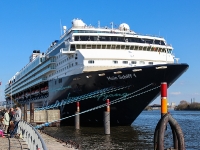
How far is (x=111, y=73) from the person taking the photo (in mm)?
23422

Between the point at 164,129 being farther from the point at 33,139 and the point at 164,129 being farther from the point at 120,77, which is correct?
the point at 120,77

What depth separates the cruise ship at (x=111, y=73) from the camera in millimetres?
23297

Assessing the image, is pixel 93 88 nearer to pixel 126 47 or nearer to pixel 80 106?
pixel 80 106

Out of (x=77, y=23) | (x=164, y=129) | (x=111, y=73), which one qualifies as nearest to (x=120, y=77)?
(x=111, y=73)

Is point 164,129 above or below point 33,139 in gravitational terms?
above

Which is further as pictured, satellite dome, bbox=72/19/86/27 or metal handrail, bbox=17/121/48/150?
satellite dome, bbox=72/19/86/27

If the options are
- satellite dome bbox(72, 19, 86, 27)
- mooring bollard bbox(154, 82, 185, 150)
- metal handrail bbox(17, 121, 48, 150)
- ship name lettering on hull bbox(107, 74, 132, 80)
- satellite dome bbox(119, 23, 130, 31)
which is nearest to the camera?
metal handrail bbox(17, 121, 48, 150)

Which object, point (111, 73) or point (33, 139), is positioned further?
point (111, 73)

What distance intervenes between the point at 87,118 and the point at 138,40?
7940 mm

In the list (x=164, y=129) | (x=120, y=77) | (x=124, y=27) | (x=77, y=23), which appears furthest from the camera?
(x=77, y=23)

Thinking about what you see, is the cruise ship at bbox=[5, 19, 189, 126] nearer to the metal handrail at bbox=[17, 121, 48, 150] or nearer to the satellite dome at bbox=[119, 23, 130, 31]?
the satellite dome at bbox=[119, 23, 130, 31]

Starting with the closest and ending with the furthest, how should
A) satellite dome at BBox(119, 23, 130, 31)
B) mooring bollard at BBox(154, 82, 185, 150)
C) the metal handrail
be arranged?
the metal handrail, mooring bollard at BBox(154, 82, 185, 150), satellite dome at BBox(119, 23, 130, 31)

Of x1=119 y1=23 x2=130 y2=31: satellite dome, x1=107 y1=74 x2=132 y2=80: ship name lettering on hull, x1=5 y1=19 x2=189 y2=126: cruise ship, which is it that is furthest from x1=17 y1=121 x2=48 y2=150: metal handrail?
x1=119 y1=23 x2=130 y2=31: satellite dome

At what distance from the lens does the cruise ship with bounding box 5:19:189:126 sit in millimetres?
23297
